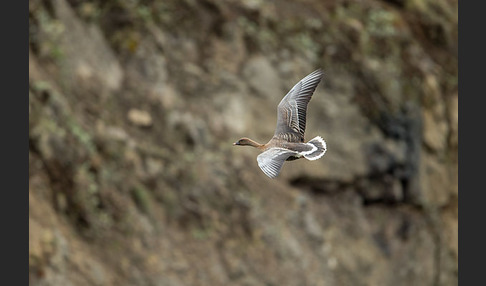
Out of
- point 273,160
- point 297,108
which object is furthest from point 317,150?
point 273,160

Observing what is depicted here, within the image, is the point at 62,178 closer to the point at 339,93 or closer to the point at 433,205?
the point at 339,93

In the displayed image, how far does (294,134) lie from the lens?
925 cm

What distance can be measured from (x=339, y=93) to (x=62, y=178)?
21.8ft

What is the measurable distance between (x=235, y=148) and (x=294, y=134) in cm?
606

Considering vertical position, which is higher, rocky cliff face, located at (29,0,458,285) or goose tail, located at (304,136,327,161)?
rocky cliff face, located at (29,0,458,285)

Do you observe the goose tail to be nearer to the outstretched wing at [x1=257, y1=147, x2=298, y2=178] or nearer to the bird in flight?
the bird in flight

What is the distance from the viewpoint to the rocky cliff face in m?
13.2

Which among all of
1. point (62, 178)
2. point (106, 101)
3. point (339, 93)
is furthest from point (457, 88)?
point (62, 178)

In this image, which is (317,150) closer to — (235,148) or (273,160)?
(273,160)

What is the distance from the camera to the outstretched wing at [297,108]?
9.28m

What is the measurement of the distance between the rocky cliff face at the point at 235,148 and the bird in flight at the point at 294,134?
5.07 m

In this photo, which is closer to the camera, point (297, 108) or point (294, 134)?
point (294, 134)

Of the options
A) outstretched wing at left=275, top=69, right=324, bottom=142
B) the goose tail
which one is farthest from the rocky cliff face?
the goose tail

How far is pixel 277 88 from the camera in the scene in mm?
15828
